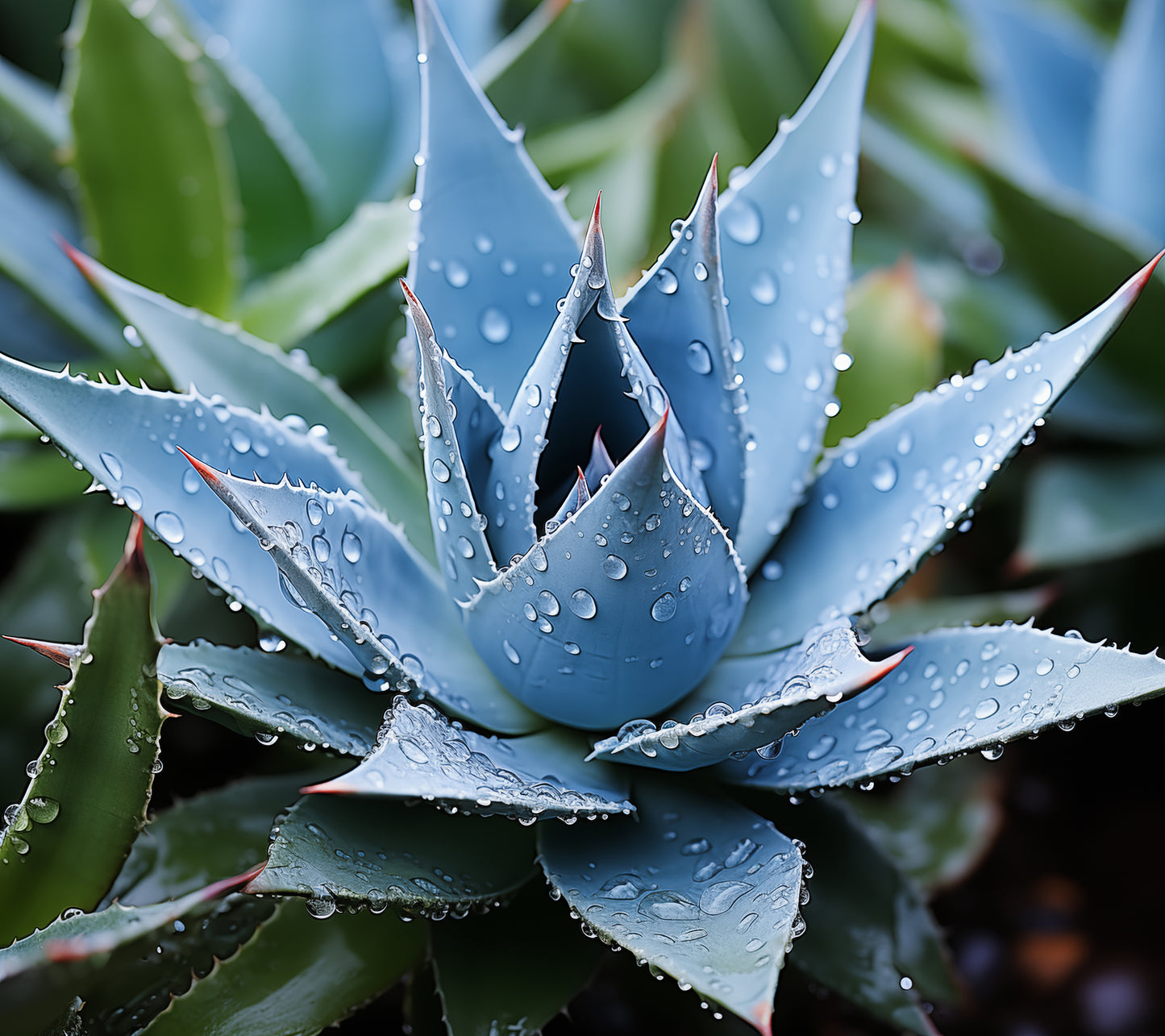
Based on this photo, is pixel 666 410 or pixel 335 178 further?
pixel 335 178

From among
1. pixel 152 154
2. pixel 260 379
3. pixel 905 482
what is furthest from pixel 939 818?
pixel 152 154

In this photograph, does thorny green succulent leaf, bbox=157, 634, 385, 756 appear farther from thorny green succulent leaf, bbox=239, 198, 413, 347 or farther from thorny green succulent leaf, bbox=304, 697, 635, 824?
thorny green succulent leaf, bbox=239, 198, 413, 347

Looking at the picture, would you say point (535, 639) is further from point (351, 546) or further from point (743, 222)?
point (743, 222)

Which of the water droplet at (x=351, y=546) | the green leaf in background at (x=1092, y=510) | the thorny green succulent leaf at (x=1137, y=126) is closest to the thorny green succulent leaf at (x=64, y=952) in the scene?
the water droplet at (x=351, y=546)

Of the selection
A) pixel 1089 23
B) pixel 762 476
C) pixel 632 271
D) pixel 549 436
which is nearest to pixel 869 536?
pixel 762 476

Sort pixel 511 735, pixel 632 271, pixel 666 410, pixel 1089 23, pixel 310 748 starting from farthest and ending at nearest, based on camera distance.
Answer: pixel 1089 23 → pixel 632 271 → pixel 511 735 → pixel 310 748 → pixel 666 410

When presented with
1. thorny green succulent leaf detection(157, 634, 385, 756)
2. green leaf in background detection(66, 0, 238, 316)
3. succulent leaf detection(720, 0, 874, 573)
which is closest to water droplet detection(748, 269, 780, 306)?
succulent leaf detection(720, 0, 874, 573)

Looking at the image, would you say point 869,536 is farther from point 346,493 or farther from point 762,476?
point 346,493
